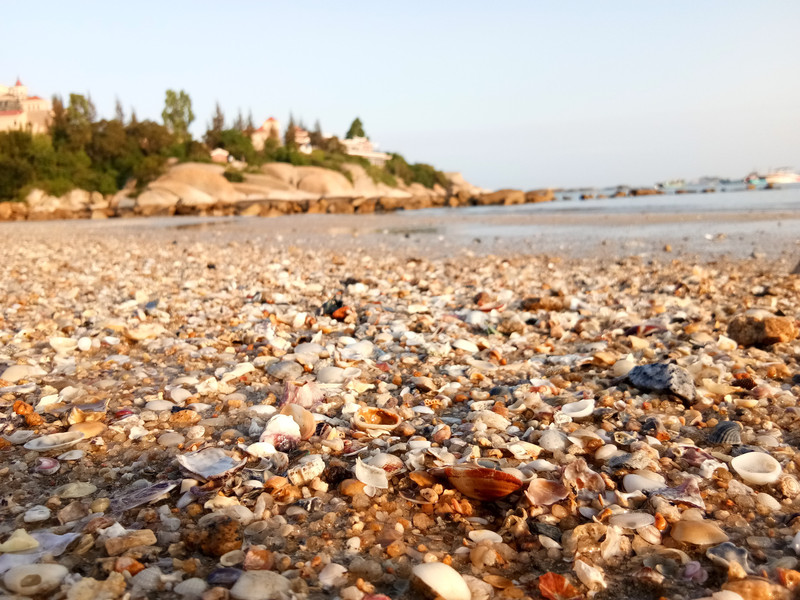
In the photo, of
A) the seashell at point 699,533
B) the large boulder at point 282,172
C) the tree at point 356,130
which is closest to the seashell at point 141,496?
the seashell at point 699,533

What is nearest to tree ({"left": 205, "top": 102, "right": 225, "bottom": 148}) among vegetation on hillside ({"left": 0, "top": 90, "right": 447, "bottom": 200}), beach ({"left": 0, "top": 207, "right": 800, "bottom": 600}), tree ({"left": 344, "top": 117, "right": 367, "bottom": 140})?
vegetation on hillside ({"left": 0, "top": 90, "right": 447, "bottom": 200})

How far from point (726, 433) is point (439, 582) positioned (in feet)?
5.64

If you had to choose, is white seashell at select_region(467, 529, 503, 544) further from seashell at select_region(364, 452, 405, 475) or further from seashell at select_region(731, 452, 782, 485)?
seashell at select_region(731, 452, 782, 485)

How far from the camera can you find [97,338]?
439cm

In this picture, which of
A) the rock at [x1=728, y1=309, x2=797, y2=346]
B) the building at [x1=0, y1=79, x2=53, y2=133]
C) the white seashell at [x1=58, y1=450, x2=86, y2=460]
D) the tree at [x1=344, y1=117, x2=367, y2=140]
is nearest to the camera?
the white seashell at [x1=58, y1=450, x2=86, y2=460]

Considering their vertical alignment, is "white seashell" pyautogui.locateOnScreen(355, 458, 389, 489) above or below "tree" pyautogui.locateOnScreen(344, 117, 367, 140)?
below

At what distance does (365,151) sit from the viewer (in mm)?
103312

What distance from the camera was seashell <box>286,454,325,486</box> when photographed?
7.08ft

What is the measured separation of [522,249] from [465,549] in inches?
460

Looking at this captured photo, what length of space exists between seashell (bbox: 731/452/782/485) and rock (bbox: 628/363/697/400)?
2.51ft

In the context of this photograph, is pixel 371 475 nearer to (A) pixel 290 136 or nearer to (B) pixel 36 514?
(B) pixel 36 514

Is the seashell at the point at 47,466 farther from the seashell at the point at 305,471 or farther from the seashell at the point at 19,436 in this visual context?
the seashell at the point at 305,471

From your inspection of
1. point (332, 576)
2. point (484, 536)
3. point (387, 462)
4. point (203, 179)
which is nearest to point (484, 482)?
point (484, 536)

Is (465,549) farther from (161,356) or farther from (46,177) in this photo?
(46,177)
